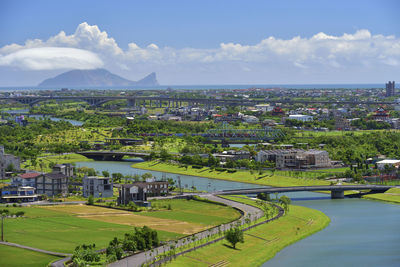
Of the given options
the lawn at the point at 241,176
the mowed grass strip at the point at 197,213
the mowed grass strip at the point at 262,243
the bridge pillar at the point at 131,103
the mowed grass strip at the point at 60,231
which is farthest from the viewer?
the bridge pillar at the point at 131,103

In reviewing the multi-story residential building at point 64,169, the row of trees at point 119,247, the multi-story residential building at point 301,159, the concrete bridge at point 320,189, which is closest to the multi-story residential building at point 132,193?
the concrete bridge at point 320,189

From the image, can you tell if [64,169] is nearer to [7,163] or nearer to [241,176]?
[7,163]

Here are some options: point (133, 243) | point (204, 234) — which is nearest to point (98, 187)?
point (204, 234)

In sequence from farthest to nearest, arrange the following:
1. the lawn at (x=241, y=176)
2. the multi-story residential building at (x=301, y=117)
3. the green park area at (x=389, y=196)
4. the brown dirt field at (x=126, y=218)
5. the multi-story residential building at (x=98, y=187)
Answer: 1. the multi-story residential building at (x=301, y=117)
2. the lawn at (x=241, y=176)
3. the green park area at (x=389, y=196)
4. the multi-story residential building at (x=98, y=187)
5. the brown dirt field at (x=126, y=218)

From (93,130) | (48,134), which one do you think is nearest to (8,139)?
(48,134)

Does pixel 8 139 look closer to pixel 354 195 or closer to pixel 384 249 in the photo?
pixel 354 195

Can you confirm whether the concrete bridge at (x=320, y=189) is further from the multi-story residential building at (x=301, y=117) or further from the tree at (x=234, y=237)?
the multi-story residential building at (x=301, y=117)
